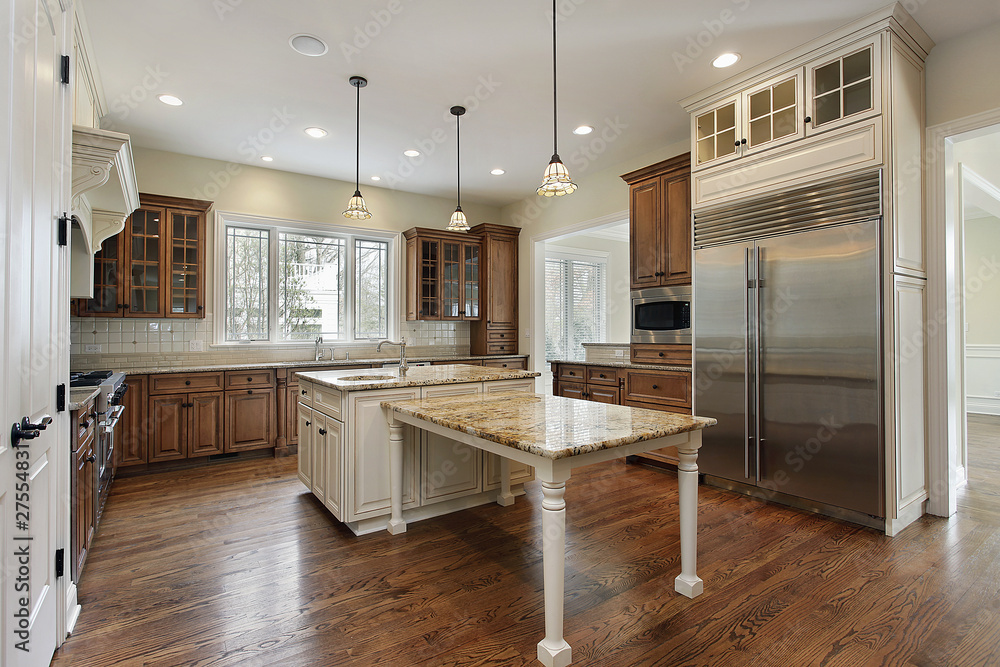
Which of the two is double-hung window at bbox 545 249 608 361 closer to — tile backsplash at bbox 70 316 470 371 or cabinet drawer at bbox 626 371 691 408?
tile backsplash at bbox 70 316 470 371

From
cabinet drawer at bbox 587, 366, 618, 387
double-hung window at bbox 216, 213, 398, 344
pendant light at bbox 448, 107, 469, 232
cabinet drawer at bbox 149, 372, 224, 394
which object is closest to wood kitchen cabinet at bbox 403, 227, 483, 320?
double-hung window at bbox 216, 213, 398, 344

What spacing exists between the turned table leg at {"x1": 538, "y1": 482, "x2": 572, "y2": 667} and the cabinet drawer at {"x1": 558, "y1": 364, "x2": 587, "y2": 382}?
10.9 feet

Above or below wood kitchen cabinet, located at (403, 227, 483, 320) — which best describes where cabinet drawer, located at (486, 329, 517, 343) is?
below

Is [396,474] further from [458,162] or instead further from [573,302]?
[573,302]

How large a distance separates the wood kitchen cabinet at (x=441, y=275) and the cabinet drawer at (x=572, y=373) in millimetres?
1696

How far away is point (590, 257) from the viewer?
8258mm

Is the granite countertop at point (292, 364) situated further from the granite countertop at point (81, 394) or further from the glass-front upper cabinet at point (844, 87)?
the glass-front upper cabinet at point (844, 87)

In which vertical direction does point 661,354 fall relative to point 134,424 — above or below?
above

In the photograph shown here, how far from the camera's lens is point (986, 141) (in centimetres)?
414

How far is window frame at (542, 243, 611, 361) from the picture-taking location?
7812mm

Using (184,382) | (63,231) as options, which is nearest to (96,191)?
(63,231)

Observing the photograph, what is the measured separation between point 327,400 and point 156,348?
277 centimetres

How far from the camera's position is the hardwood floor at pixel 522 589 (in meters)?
1.87

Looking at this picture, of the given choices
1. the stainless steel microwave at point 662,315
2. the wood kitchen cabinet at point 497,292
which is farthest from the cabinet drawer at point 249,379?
the stainless steel microwave at point 662,315
